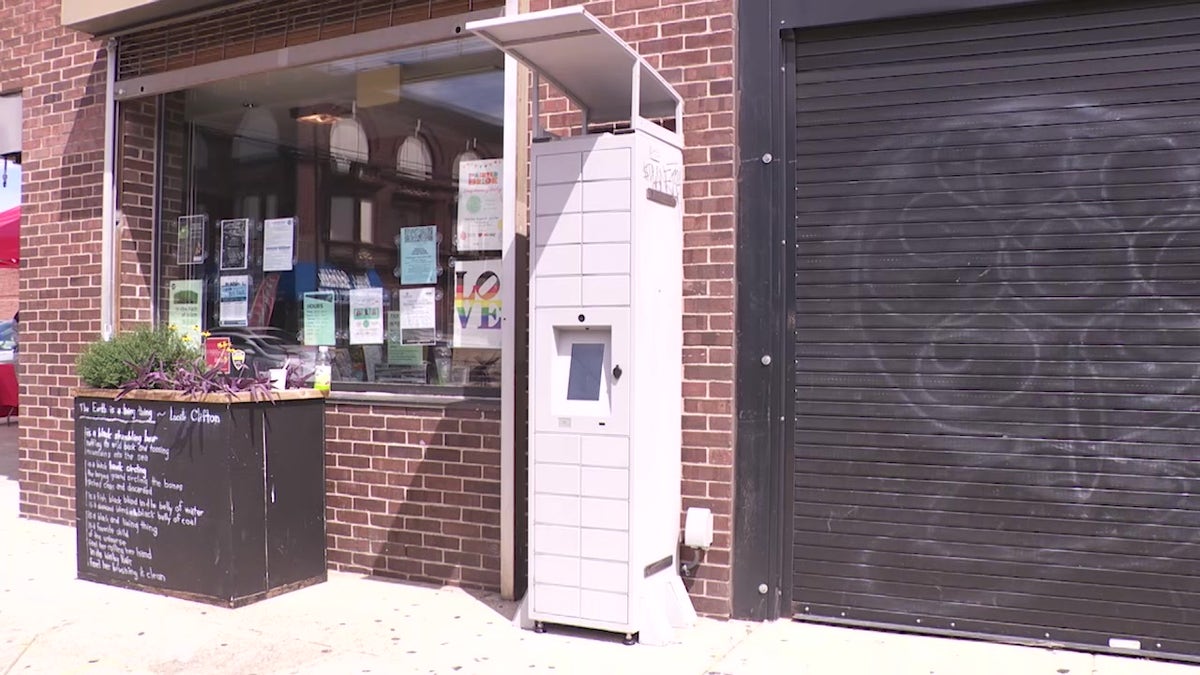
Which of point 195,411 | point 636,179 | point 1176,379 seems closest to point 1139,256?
point 1176,379

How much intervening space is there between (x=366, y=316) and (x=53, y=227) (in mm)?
3180

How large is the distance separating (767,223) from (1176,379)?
6.74 ft

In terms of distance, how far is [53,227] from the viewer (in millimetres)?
8180

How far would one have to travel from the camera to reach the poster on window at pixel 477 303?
6.27m

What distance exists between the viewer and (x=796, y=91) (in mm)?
5414

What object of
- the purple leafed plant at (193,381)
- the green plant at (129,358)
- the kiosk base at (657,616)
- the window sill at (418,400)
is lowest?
the kiosk base at (657,616)

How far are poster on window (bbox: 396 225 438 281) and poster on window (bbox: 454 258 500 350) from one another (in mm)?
217

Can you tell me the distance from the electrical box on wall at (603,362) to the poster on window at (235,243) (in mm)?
3238

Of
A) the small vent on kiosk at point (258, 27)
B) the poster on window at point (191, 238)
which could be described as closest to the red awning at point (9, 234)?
the poster on window at point (191, 238)

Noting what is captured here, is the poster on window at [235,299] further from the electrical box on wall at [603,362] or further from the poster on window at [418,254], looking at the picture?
the electrical box on wall at [603,362]

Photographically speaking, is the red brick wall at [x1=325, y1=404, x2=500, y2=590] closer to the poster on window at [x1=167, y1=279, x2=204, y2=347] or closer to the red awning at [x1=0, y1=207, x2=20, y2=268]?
the poster on window at [x1=167, y1=279, x2=204, y2=347]

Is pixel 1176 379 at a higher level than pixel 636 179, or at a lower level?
lower

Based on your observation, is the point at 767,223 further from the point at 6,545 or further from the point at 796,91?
the point at 6,545

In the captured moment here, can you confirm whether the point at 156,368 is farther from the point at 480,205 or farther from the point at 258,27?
the point at 258,27
